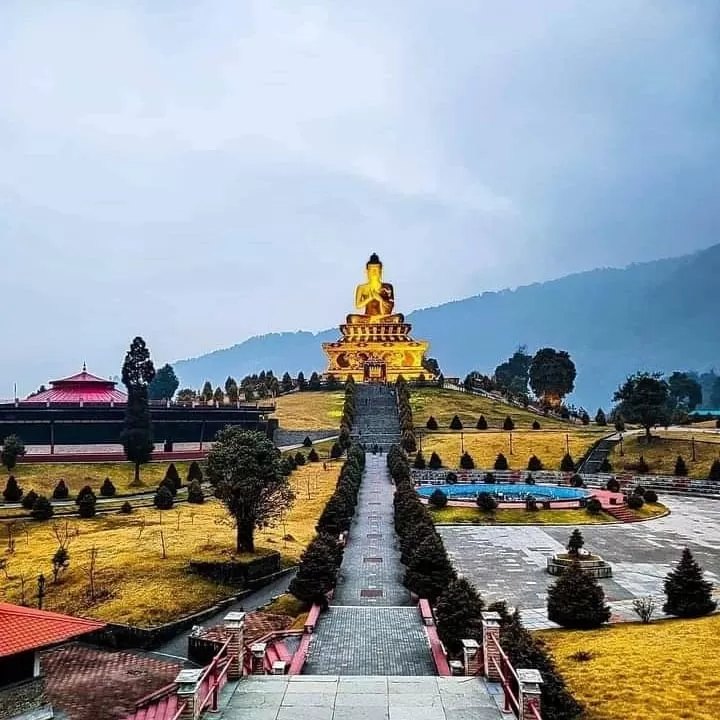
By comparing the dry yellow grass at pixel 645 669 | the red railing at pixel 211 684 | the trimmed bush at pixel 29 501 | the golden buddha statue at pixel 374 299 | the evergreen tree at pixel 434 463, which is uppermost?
the golden buddha statue at pixel 374 299

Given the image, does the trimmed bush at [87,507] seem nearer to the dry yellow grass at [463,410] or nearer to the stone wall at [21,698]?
the stone wall at [21,698]

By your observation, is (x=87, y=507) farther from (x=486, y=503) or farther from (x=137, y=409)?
(x=486, y=503)

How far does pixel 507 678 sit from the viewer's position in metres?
12.4

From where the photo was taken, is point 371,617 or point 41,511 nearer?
point 371,617

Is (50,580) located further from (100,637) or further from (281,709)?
(281,709)

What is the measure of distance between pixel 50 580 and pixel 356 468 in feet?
68.1

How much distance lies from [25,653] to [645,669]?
37.0ft

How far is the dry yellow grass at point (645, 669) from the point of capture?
42.1 ft

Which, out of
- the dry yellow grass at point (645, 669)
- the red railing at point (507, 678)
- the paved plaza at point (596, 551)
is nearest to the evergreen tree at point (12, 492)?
the paved plaza at point (596, 551)

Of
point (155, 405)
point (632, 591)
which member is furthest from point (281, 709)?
point (155, 405)

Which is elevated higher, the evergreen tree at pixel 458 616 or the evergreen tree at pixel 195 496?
the evergreen tree at pixel 195 496

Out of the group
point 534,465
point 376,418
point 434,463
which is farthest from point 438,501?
point 376,418

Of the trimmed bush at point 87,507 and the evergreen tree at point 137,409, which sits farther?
the evergreen tree at point 137,409

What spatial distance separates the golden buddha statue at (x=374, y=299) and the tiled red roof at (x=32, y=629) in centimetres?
7820
